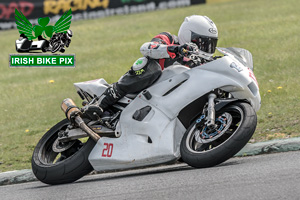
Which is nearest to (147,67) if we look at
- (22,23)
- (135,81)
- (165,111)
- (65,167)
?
(135,81)

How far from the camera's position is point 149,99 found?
668cm

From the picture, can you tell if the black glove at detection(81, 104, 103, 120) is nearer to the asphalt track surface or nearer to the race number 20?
the race number 20

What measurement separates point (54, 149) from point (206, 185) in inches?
98.4

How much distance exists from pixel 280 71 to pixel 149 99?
593 centimetres

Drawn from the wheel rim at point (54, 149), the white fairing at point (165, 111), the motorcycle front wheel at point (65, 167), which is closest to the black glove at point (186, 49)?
the white fairing at point (165, 111)

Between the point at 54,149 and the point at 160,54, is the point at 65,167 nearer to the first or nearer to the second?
the point at 54,149

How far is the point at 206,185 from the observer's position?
5160 millimetres

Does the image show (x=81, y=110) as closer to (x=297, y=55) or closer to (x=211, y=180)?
(x=211, y=180)

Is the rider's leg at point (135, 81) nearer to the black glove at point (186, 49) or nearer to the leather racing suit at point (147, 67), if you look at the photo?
the leather racing suit at point (147, 67)

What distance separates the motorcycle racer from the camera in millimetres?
6598

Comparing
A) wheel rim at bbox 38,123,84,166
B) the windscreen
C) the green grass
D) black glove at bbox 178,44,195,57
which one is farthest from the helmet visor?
wheel rim at bbox 38,123,84,166

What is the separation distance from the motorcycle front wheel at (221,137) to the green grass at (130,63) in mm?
1567

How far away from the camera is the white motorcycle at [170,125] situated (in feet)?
20.1

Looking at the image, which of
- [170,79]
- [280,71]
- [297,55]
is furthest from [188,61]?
[297,55]
